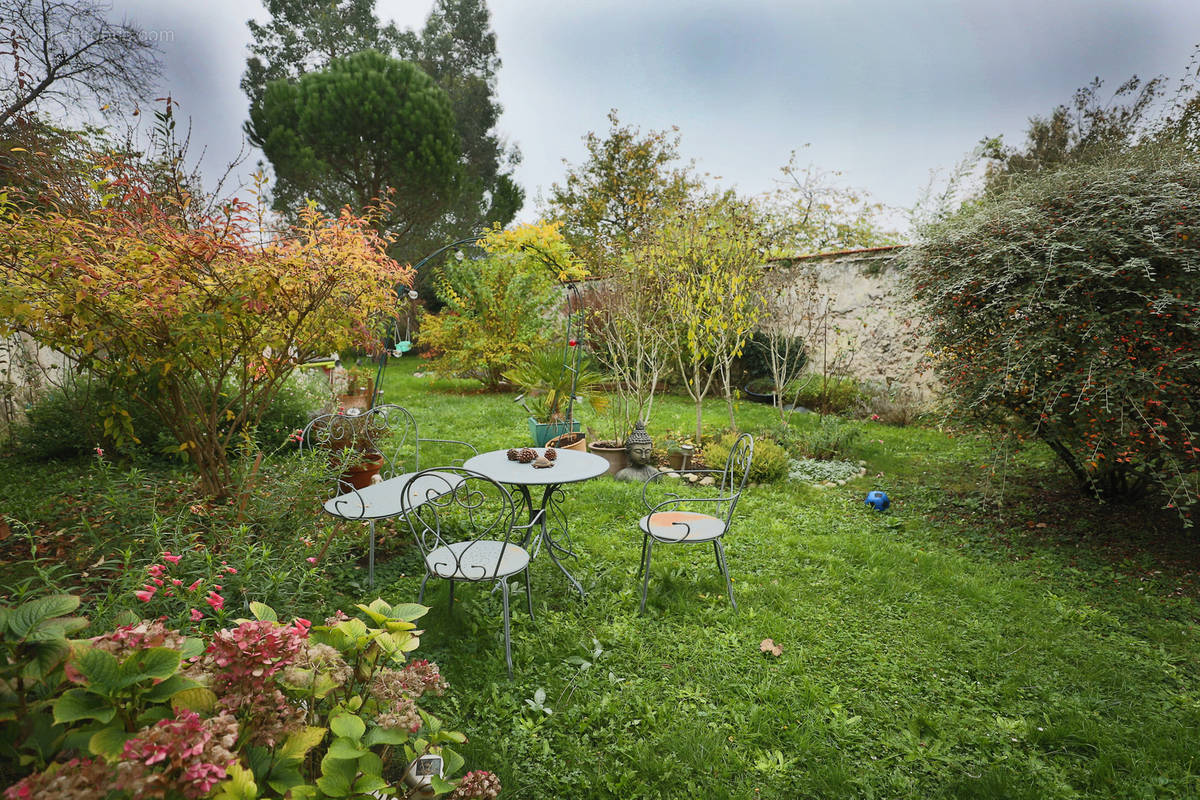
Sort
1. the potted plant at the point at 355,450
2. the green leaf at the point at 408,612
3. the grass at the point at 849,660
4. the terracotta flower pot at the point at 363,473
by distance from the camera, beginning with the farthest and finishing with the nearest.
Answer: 1. the terracotta flower pot at the point at 363,473
2. the potted plant at the point at 355,450
3. the grass at the point at 849,660
4. the green leaf at the point at 408,612

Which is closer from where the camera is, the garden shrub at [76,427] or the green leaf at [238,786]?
the green leaf at [238,786]

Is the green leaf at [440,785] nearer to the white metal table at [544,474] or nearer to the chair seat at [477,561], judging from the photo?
the chair seat at [477,561]

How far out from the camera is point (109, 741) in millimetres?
906

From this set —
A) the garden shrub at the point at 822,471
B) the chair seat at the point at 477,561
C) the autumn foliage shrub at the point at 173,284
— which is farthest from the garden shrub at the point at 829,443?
the autumn foliage shrub at the point at 173,284

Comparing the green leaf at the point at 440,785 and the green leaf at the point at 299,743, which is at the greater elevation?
the green leaf at the point at 299,743

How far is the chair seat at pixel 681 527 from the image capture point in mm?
2803

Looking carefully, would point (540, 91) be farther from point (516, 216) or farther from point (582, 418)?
point (582, 418)

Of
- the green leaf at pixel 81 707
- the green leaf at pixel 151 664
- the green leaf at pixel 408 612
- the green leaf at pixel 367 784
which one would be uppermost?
the green leaf at pixel 151 664

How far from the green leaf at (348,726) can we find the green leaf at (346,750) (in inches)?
0.4

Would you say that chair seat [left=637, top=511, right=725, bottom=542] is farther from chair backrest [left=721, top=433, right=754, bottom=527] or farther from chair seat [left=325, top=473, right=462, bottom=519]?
chair seat [left=325, top=473, right=462, bottom=519]

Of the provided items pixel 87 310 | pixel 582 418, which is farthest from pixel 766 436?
pixel 87 310

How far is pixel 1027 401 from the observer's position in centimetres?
359

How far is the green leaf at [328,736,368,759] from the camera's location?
1046 millimetres

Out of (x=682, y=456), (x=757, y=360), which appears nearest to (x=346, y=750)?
(x=682, y=456)
